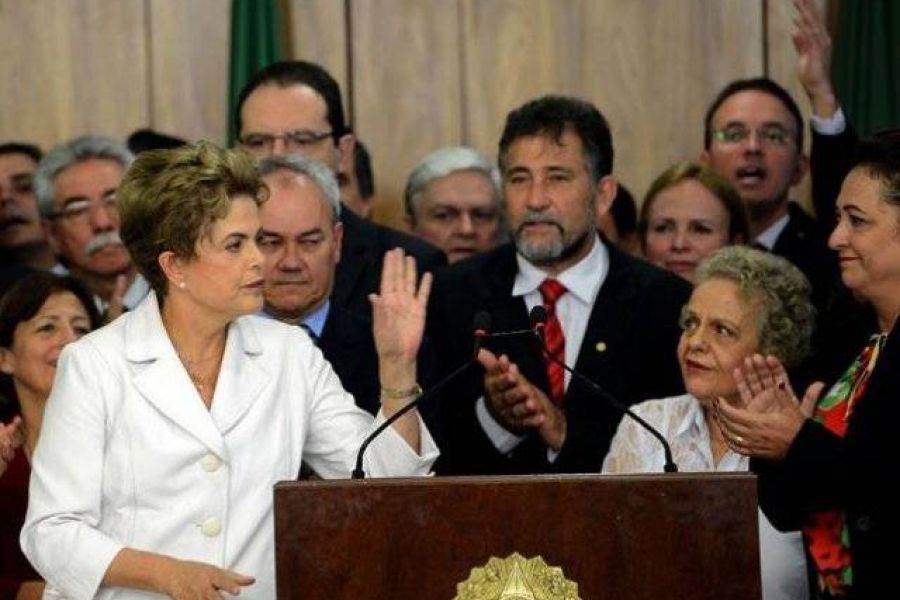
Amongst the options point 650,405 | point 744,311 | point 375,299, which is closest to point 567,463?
point 650,405

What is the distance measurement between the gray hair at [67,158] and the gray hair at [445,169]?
941 mm

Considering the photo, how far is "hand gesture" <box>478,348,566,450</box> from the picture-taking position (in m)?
4.51

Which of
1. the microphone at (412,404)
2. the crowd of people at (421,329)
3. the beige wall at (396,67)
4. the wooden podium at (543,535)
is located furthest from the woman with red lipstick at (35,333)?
the beige wall at (396,67)

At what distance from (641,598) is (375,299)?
100 cm

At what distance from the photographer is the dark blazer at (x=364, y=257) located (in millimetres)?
5125

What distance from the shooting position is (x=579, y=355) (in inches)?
188

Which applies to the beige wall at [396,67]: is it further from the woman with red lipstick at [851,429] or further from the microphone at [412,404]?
the microphone at [412,404]

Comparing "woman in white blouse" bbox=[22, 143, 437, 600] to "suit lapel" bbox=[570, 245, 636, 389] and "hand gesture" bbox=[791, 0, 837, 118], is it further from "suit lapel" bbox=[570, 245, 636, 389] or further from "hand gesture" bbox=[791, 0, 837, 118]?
"hand gesture" bbox=[791, 0, 837, 118]

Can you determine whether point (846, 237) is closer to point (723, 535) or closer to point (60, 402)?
point (723, 535)

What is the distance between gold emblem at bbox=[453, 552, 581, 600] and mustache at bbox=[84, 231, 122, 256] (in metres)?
2.83

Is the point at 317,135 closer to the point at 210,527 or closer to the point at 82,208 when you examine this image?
the point at 82,208

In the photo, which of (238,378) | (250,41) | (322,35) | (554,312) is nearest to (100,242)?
(250,41)

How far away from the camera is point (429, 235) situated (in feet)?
20.8

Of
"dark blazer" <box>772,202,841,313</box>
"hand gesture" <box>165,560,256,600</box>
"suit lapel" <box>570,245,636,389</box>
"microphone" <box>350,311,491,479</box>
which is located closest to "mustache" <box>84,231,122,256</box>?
"suit lapel" <box>570,245,636,389</box>
